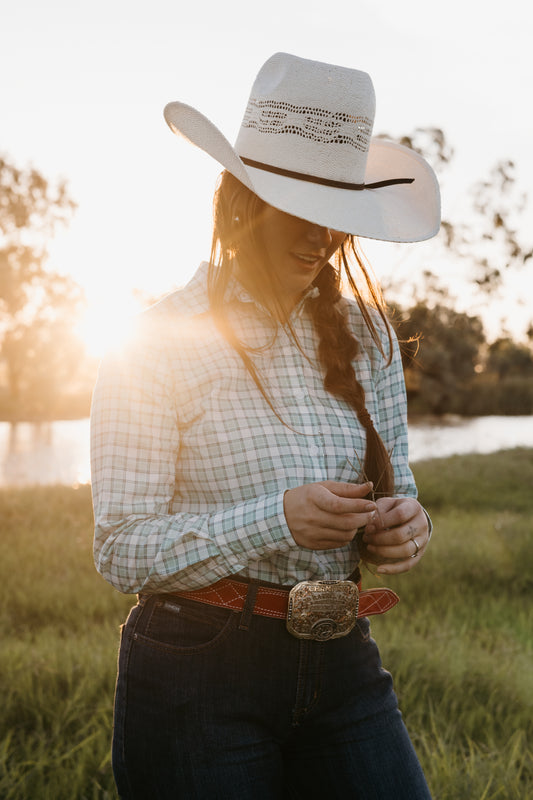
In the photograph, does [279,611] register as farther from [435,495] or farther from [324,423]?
[435,495]

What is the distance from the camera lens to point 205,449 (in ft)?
4.54

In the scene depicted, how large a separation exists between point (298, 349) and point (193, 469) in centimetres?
37

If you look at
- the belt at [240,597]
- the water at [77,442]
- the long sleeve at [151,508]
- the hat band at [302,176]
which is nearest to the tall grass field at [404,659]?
the belt at [240,597]

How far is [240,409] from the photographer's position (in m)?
1.42

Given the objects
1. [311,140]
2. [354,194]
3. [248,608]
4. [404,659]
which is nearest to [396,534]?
[248,608]

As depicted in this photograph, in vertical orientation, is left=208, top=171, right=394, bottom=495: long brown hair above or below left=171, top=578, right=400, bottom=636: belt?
above

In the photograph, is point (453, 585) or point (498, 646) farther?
point (453, 585)

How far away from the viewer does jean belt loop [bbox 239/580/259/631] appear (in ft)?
4.38

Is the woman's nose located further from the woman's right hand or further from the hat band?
the woman's right hand

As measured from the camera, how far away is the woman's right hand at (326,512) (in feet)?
3.93

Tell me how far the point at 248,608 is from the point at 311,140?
962 mm

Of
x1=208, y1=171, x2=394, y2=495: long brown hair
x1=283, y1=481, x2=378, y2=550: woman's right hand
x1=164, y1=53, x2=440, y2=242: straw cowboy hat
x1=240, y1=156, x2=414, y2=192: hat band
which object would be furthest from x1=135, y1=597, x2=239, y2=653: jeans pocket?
x1=240, y1=156, x2=414, y2=192: hat band

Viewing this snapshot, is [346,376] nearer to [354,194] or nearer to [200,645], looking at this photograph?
[354,194]

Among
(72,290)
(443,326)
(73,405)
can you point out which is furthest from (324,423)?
(73,405)
